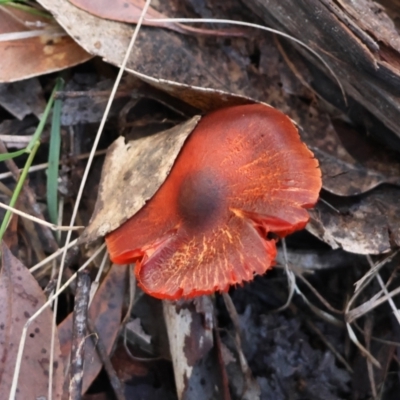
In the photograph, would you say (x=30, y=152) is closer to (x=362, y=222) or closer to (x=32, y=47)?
(x=32, y=47)

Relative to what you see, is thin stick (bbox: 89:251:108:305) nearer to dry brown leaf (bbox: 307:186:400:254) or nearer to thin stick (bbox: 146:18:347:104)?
dry brown leaf (bbox: 307:186:400:254)

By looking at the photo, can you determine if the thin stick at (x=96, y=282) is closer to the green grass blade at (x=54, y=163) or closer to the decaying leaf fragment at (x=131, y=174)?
the decaying leaf fragment at (x=131, y=174)

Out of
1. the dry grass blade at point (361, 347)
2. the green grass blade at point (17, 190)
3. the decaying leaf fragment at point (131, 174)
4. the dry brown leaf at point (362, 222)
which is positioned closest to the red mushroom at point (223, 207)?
the decaying leaf fragment at point (131, 174)

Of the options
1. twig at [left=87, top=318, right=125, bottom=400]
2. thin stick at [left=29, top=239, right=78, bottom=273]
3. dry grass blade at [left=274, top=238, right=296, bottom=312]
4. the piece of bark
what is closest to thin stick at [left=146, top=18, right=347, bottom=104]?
the piece of bark

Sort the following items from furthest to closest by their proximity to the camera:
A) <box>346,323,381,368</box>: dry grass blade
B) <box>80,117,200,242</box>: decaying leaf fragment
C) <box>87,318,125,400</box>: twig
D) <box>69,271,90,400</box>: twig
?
1. <box>346,323,381,368</box>: dry grass blade
2. <box>87,318,125,400</box>: twig
3. <box>80,117,200,242</box>: decaying leaf fragment
4. <box>69,271,90,400</box>: twig

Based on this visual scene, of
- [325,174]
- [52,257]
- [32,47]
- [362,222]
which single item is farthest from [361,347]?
[32,47]

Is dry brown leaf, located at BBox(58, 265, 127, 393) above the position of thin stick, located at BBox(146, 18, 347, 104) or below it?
below

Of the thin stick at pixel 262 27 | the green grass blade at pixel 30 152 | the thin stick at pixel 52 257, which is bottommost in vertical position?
the thin stick at pixel 52 257
